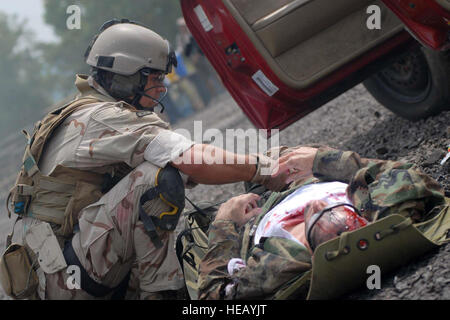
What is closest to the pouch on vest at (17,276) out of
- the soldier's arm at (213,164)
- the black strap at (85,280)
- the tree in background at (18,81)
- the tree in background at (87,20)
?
the black strap at (85,280)

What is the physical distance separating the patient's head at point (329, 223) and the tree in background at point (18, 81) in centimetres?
4269

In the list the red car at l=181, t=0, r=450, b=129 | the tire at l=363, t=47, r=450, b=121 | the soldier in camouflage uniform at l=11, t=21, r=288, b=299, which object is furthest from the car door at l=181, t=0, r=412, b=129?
the soldier in camouflage uniform at l=11, t=21, r=288, b=299

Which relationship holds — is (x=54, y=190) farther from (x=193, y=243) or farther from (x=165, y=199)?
(x=193, y=243)

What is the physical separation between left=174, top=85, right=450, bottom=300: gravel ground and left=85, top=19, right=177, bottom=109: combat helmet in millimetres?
1938

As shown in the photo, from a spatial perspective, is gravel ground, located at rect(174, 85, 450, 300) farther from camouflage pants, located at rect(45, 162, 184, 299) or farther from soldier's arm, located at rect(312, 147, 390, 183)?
camouflage pants, located at rect(45, 162, 184, 299)

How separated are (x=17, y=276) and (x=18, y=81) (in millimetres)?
52063

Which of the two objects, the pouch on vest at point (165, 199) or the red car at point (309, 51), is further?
the red car at point (309, 51)

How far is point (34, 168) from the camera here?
342 centimetres

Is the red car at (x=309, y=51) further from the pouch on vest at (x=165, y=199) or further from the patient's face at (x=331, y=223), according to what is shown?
the patient's face at (x=331, y=223)

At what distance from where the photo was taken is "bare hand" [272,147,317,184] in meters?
3.31

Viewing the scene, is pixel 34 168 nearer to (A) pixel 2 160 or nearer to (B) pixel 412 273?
(B) pixel 412 273

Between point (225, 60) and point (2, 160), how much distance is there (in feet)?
78.9

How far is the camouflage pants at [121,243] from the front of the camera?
332 cm
